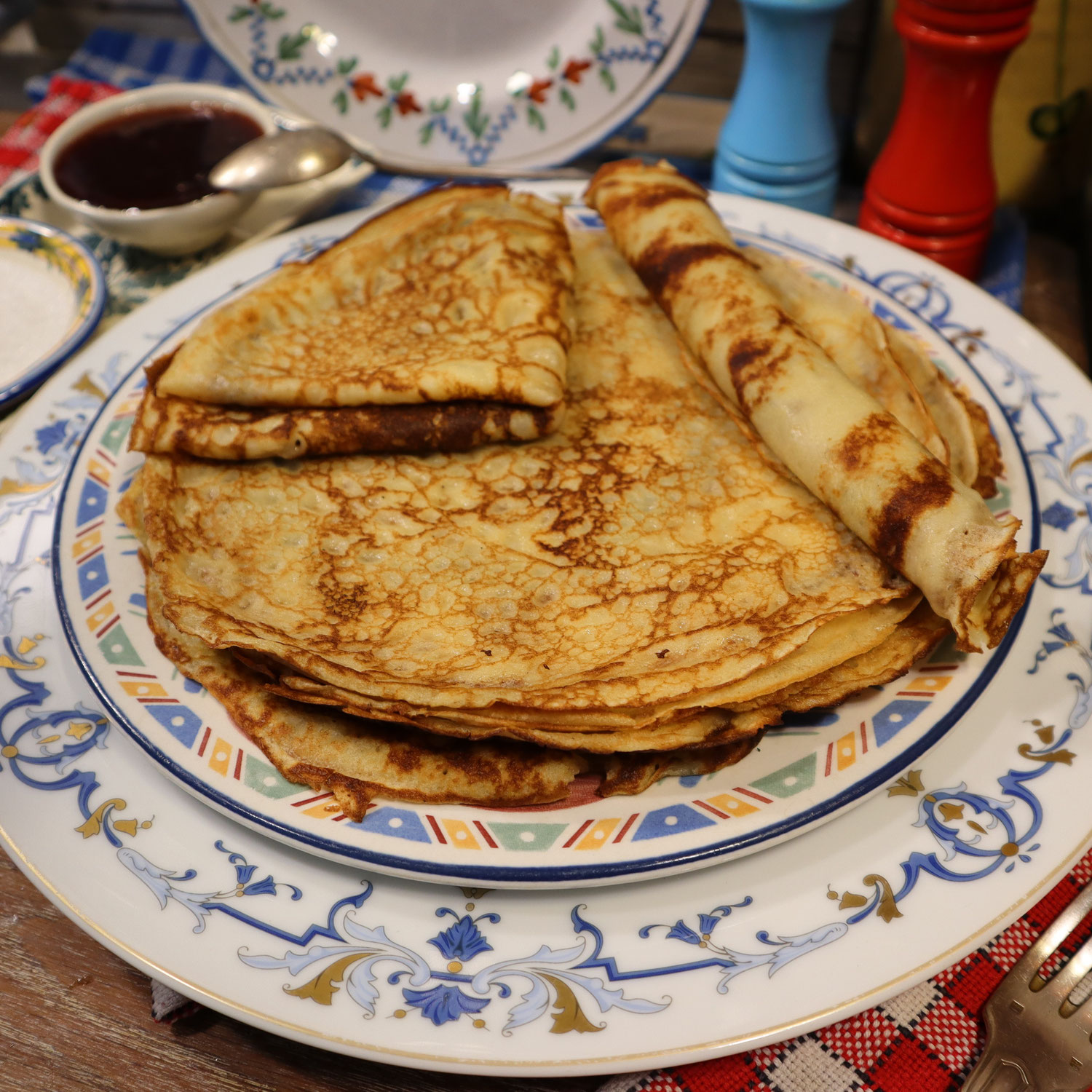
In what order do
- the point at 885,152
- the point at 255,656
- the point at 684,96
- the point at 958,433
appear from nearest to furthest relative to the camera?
1. the point at 255,656
2. the point at 958,433
3. the point at 885,152
4. the point at 684,96

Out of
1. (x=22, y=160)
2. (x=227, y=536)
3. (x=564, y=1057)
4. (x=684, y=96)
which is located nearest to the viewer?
(x=564, y=1057)

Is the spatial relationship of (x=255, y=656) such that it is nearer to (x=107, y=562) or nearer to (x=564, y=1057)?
(x=107, y=562)

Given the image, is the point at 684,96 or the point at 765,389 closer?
the point at 765,389

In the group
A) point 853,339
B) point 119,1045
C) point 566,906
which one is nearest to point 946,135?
point 853,339

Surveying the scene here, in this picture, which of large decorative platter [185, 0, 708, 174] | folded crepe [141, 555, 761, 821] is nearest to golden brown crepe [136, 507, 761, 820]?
folded crepe [141, 555, 761, 821]

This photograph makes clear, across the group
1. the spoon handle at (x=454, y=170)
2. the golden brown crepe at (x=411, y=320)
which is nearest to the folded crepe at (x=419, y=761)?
the golden brown crepe at (x=411, y=320)

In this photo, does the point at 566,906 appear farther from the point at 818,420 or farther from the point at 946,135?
the point at 946,135

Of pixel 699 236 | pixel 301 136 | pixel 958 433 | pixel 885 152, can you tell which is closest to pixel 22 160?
pixel 301 136
